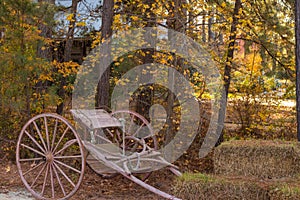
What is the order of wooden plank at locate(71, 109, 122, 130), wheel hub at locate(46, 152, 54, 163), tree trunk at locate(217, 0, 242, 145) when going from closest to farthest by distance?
1. wheel hub at locate(46, 152, 54, 163)
2. wooden plank at locate(71, 109, 122, 130)
3. tree trunk at locate(217, 0, 242, 145)

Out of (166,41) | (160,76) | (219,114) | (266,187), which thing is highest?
(166,41)

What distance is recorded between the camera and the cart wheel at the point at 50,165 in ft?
17.8

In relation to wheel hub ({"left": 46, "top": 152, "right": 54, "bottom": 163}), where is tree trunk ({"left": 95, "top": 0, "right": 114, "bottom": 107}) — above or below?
above

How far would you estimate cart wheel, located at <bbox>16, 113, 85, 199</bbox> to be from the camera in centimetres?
542

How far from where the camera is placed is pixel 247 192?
4461mm

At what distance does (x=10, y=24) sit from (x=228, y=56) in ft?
12.8

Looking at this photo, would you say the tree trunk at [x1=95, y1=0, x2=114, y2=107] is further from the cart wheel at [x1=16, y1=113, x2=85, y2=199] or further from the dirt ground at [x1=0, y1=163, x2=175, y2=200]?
the dirt ground at [x1=0, y1=163, x2=175, y2=200]

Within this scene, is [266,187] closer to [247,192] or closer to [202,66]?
[247,192]

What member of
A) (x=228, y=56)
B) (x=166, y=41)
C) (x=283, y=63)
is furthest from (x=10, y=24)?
(x=283, y=63)

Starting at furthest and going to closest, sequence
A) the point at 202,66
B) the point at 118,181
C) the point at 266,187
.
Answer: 1. the point at 202,66
2. the point at 118,181
3. the point at 266,187

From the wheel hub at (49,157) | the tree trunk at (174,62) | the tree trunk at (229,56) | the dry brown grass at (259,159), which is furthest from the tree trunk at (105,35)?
the dry brown grass at (259,159)

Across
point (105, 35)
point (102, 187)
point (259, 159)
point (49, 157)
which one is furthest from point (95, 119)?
point (259, 159)

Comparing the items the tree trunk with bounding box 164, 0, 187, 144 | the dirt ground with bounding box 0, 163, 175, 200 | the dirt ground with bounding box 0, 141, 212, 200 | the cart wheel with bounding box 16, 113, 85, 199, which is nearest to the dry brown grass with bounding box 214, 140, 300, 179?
the dirt ground with bounding box 0, 141, 212, 200

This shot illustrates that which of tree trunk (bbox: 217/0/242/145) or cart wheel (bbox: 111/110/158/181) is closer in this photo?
→ cart wheel (bbox: 111/110/158/181)
